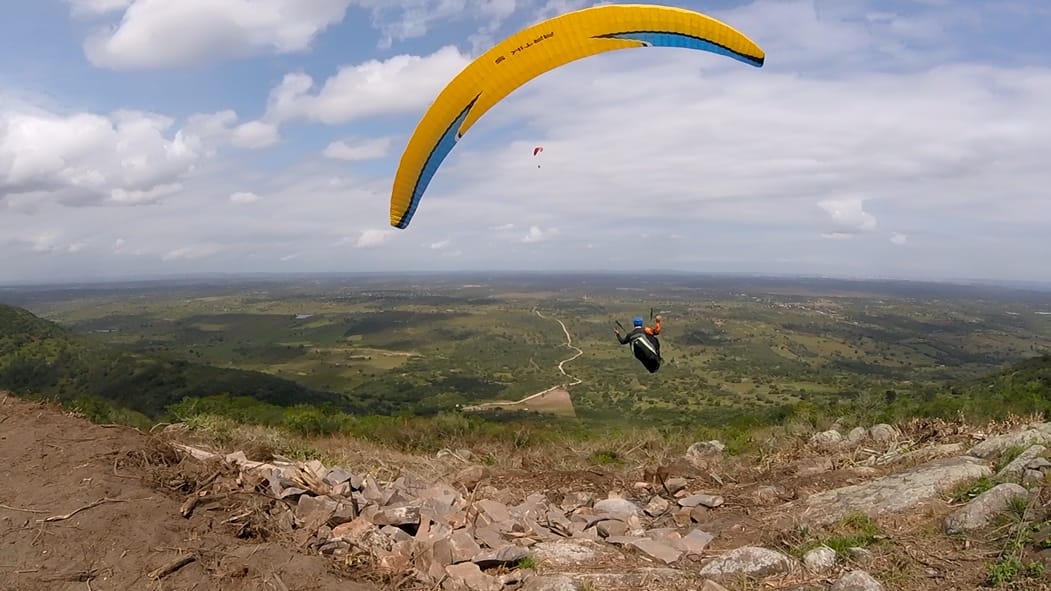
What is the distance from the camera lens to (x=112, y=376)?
42.8m

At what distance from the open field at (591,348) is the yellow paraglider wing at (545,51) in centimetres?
3052

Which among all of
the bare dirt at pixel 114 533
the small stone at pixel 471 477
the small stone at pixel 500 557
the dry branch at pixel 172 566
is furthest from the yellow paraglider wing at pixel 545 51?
the dry branch at pixel 172 566

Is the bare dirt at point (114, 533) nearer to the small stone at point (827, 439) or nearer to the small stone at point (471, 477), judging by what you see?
the small stone at point (471, 477)

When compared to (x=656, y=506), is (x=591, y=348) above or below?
below

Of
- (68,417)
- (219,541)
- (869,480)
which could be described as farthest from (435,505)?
(869,480)

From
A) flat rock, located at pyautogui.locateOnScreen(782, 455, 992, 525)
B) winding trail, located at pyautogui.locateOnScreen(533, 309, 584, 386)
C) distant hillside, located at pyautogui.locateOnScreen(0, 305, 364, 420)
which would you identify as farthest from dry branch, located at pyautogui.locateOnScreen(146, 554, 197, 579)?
winding trail, located at pyautogui.locateOnScreen(533, 309, 584, 386)

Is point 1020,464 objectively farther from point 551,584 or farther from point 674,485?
point 551,584

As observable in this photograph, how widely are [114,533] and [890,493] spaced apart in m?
9.89

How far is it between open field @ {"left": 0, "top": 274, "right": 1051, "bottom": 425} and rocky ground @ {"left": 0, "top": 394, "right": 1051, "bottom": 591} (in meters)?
28.8

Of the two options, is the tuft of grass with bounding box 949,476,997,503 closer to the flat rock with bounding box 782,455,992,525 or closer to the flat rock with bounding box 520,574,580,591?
the flat rock with bounding box 782,455,992,525

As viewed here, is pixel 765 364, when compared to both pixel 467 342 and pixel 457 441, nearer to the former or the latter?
pixel 467 342

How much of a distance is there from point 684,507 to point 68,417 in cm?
988

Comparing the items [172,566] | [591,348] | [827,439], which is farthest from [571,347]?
[172,566]

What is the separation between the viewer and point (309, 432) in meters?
19.8
